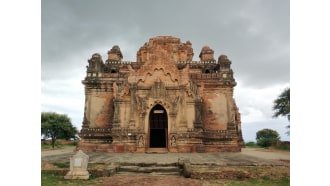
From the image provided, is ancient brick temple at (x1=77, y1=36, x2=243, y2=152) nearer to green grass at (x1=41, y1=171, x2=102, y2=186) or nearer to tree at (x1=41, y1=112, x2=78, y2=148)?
green grass at (x1=41, y1=171, x2=102, y2=186)

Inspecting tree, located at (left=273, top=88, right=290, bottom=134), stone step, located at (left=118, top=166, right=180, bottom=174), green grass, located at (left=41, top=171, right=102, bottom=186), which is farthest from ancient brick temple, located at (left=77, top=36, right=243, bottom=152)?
tree, located at (left=273, top=88, right=290, bottom=134)

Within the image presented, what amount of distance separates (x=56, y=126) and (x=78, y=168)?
29261mm

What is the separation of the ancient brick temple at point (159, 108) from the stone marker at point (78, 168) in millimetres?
7805

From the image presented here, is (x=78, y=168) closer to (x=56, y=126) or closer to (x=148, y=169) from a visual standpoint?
(x=148, y=169)

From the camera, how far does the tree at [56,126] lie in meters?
35.0

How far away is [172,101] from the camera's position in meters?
18.0

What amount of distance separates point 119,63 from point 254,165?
52.2 ft

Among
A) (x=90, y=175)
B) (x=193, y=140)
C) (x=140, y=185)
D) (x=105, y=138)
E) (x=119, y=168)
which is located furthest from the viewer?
(x=105, y=138)

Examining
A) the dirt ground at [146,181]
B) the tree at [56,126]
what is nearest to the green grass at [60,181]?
the dirt ground at [146,181]

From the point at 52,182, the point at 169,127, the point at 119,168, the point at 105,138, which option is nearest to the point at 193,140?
the point at 169,127

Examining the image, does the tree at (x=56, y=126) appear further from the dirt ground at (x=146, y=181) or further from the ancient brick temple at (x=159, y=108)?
the dirt ground at (x=146, y=181)

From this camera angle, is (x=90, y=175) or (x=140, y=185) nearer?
(x=140, y=185)

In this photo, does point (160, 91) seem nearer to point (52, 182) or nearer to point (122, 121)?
point (122, 121)

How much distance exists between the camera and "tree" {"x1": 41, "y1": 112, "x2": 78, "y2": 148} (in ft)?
115
